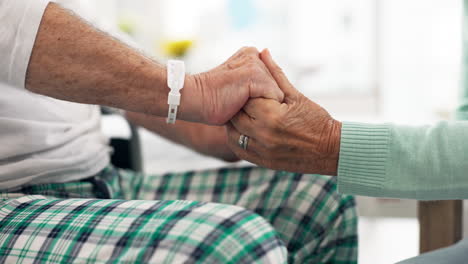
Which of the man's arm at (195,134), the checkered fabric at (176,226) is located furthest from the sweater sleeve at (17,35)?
the man's arm at (195,134)

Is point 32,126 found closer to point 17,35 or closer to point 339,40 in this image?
point 17,35

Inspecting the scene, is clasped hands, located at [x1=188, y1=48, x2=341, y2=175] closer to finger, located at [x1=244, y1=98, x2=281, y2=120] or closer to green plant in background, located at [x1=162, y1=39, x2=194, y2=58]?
finger, located at [x1=244, y1=98, x2=281, y2=120]

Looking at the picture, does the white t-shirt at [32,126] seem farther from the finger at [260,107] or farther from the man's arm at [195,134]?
the finger at [260,107]

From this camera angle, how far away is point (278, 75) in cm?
98

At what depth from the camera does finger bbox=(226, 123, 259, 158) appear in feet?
2.98

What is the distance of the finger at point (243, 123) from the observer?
900mm

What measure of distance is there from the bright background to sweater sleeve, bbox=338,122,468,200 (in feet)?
8.23

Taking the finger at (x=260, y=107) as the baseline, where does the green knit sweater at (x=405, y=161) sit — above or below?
below

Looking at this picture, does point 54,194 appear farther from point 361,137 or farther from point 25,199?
point 361,137

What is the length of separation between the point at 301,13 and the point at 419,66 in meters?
1.02

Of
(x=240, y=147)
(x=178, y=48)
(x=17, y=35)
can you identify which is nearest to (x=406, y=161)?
(x=240, y=147)

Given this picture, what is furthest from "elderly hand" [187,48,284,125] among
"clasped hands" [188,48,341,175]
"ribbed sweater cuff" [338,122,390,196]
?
"ribbed sweater cuff" [338,122,390,196]

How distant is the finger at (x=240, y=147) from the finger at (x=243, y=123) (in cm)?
1

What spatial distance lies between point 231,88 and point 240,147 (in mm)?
118
